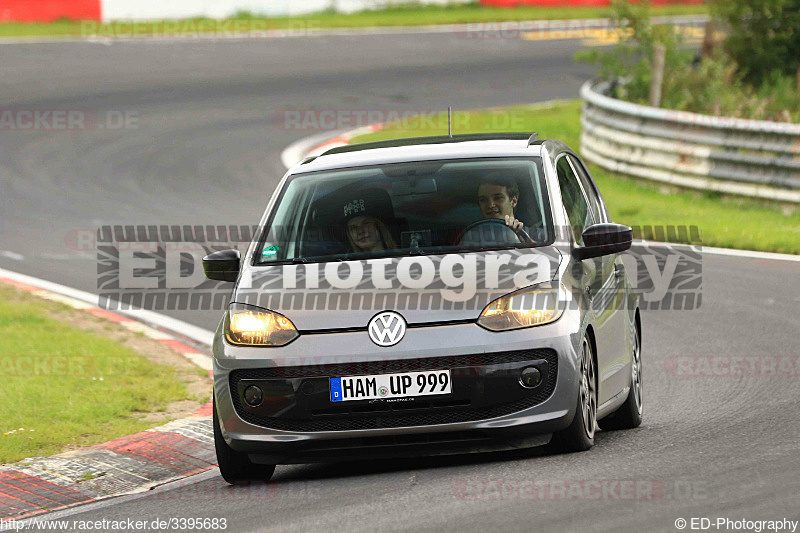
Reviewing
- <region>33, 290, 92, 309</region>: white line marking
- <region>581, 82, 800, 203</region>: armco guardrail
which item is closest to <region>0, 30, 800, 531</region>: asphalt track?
<region>33, 290, 92, 309</region>: white line marking

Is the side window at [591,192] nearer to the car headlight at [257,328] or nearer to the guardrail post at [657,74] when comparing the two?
the car headlight at [257,328]

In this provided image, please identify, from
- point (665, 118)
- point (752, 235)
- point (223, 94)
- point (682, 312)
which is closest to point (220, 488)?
point (682, 312)

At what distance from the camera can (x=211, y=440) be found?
8484mm

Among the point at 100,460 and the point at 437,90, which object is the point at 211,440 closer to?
the point at 100,460

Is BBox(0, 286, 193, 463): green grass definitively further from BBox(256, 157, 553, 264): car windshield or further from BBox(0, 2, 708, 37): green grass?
BBox(0, 2, 708, 37): green grass

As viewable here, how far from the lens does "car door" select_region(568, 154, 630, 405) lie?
7508 mm

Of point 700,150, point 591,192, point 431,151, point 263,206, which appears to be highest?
point 431,151

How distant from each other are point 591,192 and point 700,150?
371 inches

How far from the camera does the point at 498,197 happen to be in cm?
775

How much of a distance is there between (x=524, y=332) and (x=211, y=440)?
2548 millimetres

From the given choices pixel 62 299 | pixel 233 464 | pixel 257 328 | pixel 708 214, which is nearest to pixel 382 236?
pixel 257 328

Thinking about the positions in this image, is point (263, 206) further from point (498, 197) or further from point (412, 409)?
point (412, 409)

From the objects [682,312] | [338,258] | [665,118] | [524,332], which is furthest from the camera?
[665,118]

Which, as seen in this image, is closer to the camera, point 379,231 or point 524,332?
point 524,332
